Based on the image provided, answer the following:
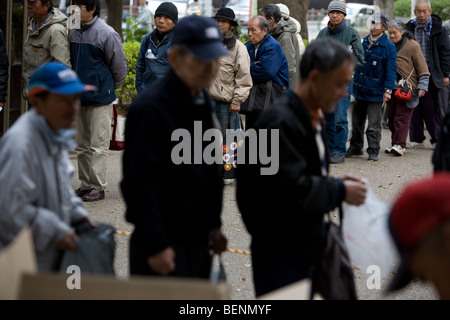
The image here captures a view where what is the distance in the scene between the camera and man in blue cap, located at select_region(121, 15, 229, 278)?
3352 mm

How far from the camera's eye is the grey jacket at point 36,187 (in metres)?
3.06

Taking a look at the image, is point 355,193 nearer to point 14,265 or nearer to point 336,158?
point 14,265

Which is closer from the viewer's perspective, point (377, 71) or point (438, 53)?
point (377, 71)

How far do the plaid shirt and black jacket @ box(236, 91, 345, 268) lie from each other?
30.1 feet

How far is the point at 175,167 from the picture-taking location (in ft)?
11.3

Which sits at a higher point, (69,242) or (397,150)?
(69,242)

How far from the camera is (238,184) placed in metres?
3.74

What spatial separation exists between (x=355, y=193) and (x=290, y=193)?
37cm

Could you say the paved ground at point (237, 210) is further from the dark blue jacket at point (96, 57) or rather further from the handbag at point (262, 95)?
the dark blue jacket at point (96, 57)

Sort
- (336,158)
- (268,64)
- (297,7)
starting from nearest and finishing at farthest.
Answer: (268,64) < (336,158) < (297,7)

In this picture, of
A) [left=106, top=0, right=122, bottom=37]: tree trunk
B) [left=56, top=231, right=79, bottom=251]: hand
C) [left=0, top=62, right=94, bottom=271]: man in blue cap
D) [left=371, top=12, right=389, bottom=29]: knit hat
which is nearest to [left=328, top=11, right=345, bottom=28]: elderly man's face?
[left=371, top=12, right=389, bottom=29]: knit hat

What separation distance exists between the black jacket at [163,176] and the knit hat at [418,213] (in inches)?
52.7

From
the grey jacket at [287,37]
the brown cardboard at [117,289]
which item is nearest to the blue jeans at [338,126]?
the grey jacket at [287,37]

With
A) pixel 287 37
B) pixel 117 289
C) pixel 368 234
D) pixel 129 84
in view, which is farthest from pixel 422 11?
pixel 117 289
